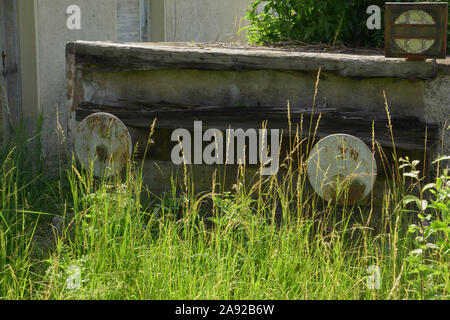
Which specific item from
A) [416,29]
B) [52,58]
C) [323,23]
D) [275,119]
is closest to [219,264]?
[275,119]

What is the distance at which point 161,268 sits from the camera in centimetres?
344

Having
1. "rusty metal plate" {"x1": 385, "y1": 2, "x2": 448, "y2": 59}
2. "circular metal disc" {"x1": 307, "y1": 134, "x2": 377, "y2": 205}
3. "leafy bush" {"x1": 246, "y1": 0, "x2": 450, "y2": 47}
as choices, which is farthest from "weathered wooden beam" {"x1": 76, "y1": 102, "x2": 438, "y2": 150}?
"leafy bush" {"x1": 246, "y1": 0, "x2": 450, "y2": 47}

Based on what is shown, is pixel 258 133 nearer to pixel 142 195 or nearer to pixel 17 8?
pixel 142 195

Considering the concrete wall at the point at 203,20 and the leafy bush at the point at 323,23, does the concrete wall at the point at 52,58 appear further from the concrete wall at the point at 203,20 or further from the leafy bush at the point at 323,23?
the leafy bush at the point at 323,23

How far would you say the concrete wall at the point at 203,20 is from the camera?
8.56 m

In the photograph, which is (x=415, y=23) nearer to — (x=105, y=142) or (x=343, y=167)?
(x=343, y=167)

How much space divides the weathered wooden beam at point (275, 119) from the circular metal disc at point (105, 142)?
34 centimetres

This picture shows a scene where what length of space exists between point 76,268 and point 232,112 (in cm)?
170

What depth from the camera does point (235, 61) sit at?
4637 millimetres

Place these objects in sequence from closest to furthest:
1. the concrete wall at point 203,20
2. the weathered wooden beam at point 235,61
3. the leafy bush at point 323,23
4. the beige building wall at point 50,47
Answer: the weathered wooden beam at point 235,61
the leafy bush at point 323,23
the beige building wall at point 50,47
the concrete wall at point 203,20

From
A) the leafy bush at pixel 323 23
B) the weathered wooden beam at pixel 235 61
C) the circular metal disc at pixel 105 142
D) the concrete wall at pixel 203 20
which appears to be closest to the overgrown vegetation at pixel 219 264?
the circular metal disc at pixel 105 142

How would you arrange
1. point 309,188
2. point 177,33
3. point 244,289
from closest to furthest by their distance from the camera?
point 244,289
point 309,188
point 177,33

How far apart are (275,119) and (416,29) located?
3.46ft
